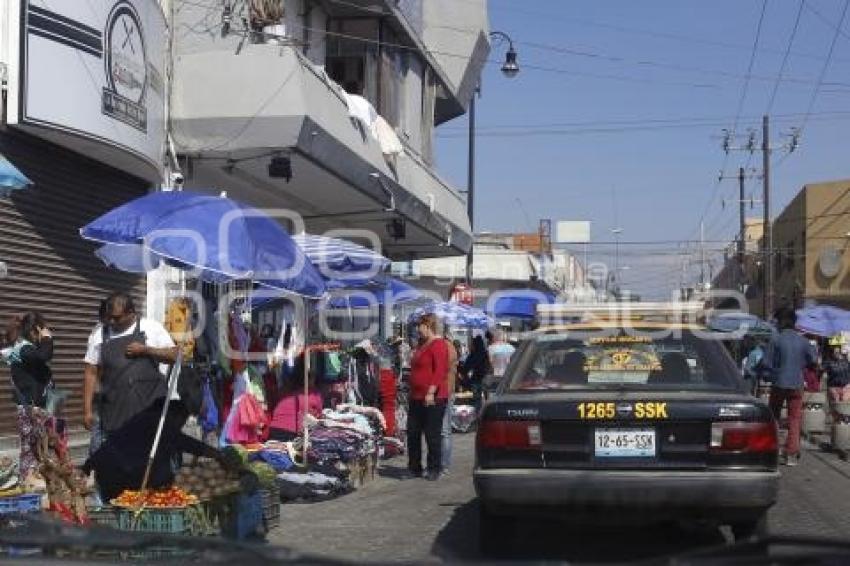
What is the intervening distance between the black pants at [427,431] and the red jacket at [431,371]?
109 millimetres

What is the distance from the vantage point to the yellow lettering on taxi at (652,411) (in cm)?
640

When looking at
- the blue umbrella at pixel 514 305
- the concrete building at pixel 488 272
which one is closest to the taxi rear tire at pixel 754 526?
the blue umbrella at pixel 514 305

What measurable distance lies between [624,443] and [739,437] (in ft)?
2.23

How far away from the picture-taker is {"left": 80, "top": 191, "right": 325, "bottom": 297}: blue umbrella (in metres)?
6.94

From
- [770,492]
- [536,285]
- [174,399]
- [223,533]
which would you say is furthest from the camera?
[536,285]

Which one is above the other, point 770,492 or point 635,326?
point 635,326

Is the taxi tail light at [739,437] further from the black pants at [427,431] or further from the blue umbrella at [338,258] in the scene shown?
the blue umbrella at [338,258]

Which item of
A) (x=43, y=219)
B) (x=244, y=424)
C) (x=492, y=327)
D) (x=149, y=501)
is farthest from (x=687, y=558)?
(x=492, y=327)

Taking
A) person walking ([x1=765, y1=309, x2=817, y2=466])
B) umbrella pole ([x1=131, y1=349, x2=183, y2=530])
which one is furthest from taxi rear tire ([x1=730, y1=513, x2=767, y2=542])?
person walking ([x1=765, y1=309, x2=817, y2=466])

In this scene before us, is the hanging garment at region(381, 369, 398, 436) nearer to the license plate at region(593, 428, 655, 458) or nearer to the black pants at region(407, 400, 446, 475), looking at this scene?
the black pants at region(407, 400, 446, 475)

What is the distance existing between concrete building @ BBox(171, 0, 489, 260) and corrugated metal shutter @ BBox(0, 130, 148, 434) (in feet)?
6.04

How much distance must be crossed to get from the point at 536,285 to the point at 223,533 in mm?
52630

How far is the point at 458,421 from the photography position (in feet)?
57.7

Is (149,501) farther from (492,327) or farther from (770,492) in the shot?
(492,327)
